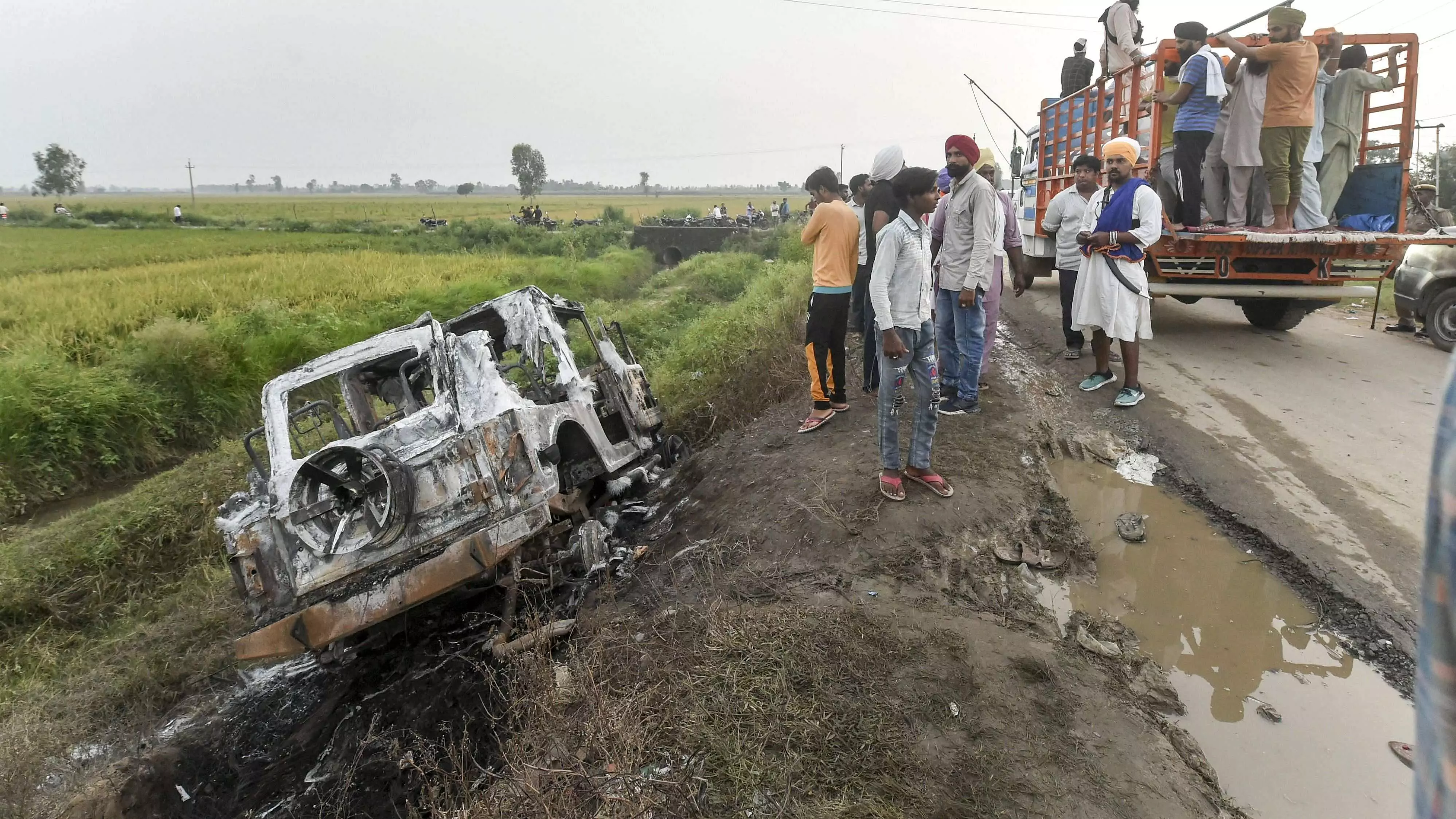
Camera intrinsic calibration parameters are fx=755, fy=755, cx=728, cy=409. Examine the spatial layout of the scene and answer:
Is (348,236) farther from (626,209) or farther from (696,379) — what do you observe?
(626,209)

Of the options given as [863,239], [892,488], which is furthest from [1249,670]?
[863,239]

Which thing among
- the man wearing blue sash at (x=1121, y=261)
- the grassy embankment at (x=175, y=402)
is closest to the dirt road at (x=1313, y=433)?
the man wearing blue sash at (x=1121, y=261)

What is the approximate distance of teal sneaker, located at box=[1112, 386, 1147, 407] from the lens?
5547 mm

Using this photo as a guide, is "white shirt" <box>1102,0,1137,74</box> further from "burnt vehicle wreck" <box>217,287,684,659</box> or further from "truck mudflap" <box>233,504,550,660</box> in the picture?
"truck mudflap" <box>233,504,550,660</box>

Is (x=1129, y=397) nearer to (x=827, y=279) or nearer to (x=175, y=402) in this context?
(x=827, y=279)

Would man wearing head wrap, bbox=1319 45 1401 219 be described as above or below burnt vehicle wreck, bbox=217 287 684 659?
above

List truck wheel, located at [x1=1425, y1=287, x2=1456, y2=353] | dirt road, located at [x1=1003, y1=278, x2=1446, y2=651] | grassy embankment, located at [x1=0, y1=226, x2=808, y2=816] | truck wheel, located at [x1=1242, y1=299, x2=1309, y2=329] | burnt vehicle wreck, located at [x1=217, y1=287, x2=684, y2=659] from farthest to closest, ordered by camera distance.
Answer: truck wheel, located at [x1=1242, y1=299, x2=1309, y2=329] → truck wheel, located at [x1=1425, y1=287, x2=1456, y2=353] → grassy embankment, located at [x1=0, y1=226, x2=808, y2=816] → burnt vehicle wreck, located at [x1=217, y1=287, x2=684, y2=659] → dirt road, located at [x1=1003, y1=278, x2=1446, y2=651]

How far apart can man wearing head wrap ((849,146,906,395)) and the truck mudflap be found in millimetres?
2448

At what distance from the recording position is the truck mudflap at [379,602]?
12.3ft

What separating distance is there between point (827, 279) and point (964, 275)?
96cm

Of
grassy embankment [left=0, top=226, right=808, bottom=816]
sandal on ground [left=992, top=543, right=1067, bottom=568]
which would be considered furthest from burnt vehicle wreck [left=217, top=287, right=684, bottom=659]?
sandal on ground [left=992, top=543, right=1067, bottom=568]

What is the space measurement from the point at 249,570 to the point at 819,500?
3116mm

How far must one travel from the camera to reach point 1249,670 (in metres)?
3.11

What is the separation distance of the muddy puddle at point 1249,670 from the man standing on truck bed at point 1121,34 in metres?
5.86
